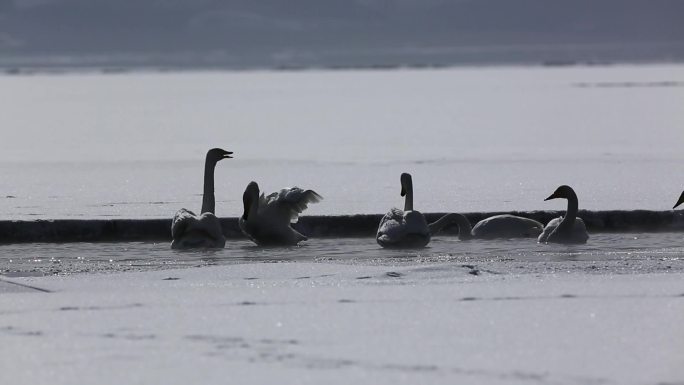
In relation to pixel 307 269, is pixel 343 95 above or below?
above

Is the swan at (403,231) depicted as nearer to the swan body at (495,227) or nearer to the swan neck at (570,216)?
the swan body at (495,227)

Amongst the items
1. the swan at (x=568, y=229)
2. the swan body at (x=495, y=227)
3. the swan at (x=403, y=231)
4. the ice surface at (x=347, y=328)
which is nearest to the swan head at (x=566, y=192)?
the swan at (x=568, y=229)

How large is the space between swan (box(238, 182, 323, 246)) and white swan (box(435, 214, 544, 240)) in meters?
1.15

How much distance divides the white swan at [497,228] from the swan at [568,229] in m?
0.23

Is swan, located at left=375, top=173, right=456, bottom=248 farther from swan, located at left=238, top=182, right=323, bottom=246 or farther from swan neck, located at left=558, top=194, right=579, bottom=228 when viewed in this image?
swan neck, located at left=558, top=194, right=579, bottom=228

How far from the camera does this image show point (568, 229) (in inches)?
368

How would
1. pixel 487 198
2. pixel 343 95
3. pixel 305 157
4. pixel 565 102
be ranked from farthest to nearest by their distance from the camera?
1. pixel 343 95
2. pixel 565 102
3. pixel 305 157
4. pixel 487 198

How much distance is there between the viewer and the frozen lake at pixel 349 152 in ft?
40.7

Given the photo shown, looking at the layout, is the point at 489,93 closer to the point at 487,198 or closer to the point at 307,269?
the point at 487,198

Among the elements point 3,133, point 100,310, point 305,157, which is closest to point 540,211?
point 100,310

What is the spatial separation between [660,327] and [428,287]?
60.7 inches

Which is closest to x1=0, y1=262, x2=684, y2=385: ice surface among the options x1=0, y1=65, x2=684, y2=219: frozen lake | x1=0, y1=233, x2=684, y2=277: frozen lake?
x1=0, y1=233, x2=684, y2=277: frozen lake

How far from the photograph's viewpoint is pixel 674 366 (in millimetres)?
5012

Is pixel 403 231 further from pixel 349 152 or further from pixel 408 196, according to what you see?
pixel 349 152
